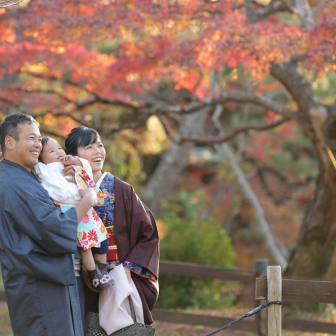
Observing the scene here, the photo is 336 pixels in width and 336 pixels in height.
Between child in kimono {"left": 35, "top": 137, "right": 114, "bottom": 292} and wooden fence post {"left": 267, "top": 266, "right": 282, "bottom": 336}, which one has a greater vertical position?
child in kimono {"left": 35, "top": 137, "right": 114, "bottom": 292}

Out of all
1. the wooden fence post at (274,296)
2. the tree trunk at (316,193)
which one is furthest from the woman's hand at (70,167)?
the tree trunk at (316,193)

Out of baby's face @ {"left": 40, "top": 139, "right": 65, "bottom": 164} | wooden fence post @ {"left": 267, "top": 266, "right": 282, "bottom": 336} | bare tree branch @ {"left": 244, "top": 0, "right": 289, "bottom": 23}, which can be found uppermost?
bare tree branch @ {"left": 244, "top": 0, "right": 289, "bottom": 23}

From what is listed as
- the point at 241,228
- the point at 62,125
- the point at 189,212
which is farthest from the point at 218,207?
the point at 62,125

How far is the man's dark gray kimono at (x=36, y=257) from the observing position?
283 cm

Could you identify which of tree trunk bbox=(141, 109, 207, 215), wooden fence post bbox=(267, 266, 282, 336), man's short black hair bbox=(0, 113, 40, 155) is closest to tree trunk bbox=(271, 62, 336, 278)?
wooden fence post bbox=(267, 266, 282, 336)

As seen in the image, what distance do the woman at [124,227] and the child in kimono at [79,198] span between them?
112 mm

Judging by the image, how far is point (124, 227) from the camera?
3213mm

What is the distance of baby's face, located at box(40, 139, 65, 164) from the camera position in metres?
3.10

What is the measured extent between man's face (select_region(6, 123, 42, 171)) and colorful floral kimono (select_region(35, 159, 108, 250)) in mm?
93

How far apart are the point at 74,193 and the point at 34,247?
34 centimetres

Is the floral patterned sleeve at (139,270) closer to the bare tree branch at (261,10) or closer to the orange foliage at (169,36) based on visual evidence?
the orange foliage at (169,36)

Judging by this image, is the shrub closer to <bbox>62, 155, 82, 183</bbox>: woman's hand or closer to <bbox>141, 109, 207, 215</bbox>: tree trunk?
<bbox>141, 109, 207, 215</bbox>: tree trunk

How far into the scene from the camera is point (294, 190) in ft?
41.2

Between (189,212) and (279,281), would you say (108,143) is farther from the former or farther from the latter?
(279,281)
